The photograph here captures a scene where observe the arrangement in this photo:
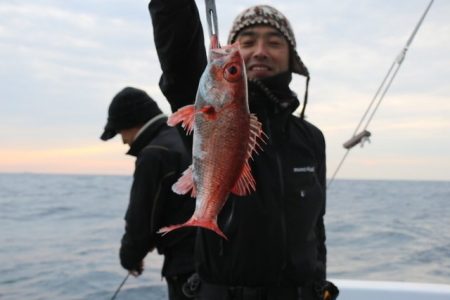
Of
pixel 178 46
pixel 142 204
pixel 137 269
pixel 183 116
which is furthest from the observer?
pixel 137 269

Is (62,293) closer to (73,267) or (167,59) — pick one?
(73,267)

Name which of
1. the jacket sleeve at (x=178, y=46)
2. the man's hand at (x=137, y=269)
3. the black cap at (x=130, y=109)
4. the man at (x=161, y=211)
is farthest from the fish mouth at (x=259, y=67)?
the man's hand at (x=137, y=269)

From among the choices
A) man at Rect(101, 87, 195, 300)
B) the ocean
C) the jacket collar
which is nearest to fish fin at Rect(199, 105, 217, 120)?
the jacket collar

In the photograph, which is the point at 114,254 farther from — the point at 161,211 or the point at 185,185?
the point at 185,185

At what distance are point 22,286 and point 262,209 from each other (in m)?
7.86

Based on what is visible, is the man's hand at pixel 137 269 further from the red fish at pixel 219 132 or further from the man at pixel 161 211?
the red fish at pixel 219 132

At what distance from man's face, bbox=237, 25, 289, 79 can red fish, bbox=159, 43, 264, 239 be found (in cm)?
116

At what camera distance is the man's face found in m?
2.83

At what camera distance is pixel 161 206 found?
3.76 m

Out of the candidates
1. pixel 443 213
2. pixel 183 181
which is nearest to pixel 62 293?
pixel 183 181

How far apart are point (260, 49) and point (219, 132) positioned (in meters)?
1.28

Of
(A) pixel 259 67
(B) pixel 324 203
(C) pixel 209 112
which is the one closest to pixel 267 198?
(B) pixel 324 203

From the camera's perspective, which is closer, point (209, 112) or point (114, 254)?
point (209, 112)

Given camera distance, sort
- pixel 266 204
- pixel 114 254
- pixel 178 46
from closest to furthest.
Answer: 1. pixel 178 46
2. pixel 266 204
3. pixel 114 254
